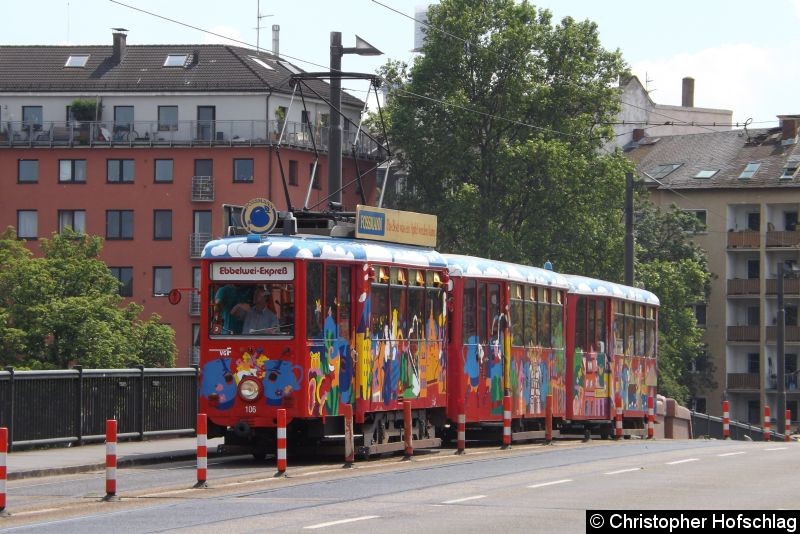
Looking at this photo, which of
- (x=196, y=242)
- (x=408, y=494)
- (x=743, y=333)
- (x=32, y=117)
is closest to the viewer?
(x=408, y=494)

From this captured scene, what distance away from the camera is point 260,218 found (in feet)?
80.5

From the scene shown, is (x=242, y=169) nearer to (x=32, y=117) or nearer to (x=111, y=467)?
(x=32, y=117)

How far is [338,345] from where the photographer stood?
24.3m

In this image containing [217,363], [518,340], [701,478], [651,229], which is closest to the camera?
[701,478]

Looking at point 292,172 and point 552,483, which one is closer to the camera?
point 552,483

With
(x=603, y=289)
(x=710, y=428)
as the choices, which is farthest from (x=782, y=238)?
(x=603, y=289)

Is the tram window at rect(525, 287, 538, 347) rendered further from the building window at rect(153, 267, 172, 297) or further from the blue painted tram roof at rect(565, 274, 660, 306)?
the building window at rect(153, 267, 172, 297)

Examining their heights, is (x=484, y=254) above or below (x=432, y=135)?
below

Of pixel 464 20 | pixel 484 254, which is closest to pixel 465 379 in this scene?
pixel 484 254

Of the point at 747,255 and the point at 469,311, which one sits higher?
the point at 747,255

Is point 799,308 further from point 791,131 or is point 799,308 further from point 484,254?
point 484,254

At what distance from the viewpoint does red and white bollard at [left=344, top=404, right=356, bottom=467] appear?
76.6ft

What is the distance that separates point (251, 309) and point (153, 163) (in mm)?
59091

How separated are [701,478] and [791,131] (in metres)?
86.2
